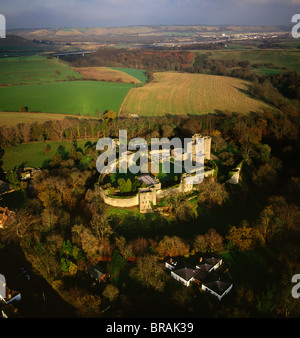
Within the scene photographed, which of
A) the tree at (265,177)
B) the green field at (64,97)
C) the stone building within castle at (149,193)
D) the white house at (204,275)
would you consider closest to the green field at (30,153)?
the green field at (64,97)

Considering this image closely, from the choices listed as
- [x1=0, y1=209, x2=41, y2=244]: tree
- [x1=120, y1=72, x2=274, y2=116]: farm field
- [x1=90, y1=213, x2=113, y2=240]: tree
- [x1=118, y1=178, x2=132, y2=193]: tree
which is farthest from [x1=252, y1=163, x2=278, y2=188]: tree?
[x1=0, y1=209, x2=41, y2=244]: tree

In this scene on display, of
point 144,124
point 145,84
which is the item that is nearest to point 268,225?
point 144,124

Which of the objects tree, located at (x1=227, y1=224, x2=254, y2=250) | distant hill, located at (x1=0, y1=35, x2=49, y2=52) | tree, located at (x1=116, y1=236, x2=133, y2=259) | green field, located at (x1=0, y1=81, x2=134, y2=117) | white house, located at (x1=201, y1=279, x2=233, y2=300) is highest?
distant hill, located at (x1=0, y1=35, x2=49, y2=52)

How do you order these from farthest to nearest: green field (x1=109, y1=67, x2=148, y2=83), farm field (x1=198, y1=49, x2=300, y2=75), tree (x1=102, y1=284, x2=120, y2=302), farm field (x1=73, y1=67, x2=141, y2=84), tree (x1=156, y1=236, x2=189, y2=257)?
green field (x1=109, y1=67, x2=148, y2=83), farm field (x1=73, y1=67, x2=141, y2=84), farm field (x1=198, y1=49, x2=300, y2=75), tree (x1=156, y1=236, x2=189, y2=257), tree (x1=102, y1=284, x2=120, y2=302)

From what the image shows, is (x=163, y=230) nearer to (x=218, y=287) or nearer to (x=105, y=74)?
(x=218, y=287)

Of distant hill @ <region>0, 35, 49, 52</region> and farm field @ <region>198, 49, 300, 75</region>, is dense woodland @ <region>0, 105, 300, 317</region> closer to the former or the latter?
farm field @ <region>198, 49, 300, 75</region>

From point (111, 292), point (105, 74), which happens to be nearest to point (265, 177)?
point (111, 292)
